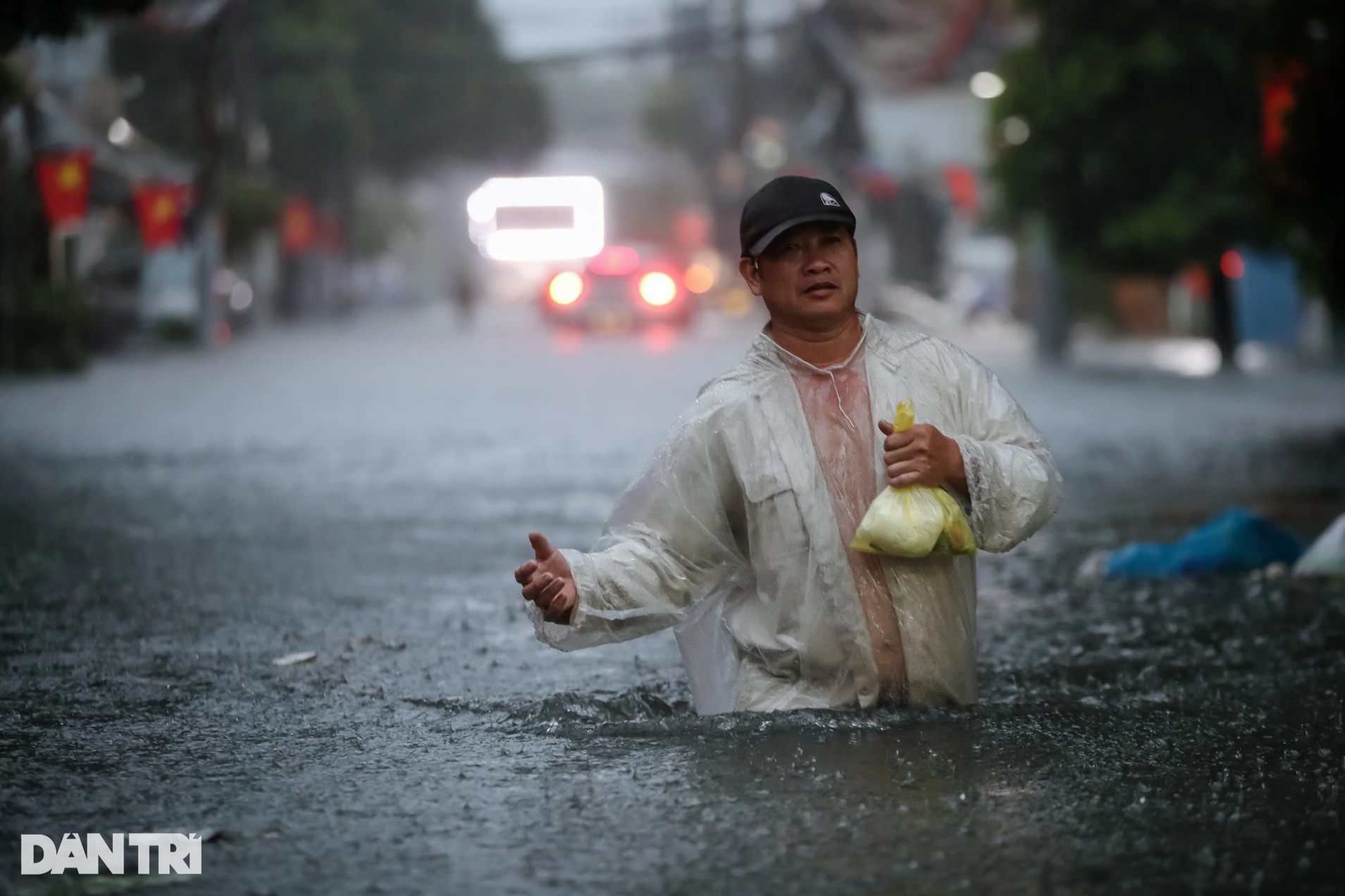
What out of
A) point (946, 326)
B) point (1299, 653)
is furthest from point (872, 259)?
point (1299, 653)

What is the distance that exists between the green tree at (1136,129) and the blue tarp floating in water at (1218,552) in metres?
16.7

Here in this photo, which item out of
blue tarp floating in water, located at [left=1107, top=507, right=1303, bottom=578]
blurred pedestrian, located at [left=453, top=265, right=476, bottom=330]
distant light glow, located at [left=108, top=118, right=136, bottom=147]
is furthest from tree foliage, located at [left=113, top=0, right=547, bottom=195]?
blue tarp floating in water, located at [left=1107, top=507, right=1303, bottom=578]

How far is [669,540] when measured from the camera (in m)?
4.94

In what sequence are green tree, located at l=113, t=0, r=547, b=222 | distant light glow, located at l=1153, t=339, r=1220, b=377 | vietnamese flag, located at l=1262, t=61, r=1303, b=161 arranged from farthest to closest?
1. green tree, located at l=113, t=0, r=547, b=222
2. distant light glow, located at l=1153, t=339, r=1220, b=377
3. vietnamese flag, located at l=1262, t=61, r=1303, b=161

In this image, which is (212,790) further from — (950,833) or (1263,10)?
(1263,10)

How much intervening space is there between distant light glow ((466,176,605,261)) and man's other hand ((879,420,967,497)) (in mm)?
56053

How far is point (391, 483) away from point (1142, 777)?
8598mm

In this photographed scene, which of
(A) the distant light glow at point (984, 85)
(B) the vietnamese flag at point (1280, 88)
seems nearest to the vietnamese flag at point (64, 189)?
(B) the vietnamese flag at point (1280, 88)

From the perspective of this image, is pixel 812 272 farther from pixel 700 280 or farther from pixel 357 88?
pixel 700 280

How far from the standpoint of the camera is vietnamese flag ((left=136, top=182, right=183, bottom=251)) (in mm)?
33500

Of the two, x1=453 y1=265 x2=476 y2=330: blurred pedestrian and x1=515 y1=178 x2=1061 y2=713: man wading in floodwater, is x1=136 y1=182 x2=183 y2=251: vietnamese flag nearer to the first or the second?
x1=453 y1=265 x2=476 y2=330: blurred pedestrian

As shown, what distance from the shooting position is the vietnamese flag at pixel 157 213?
33.5m

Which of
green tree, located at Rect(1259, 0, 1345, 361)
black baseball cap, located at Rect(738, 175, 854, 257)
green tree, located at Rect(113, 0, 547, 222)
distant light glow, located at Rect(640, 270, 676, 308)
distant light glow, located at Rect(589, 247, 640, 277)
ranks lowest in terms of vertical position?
black baseball cap, located at Rect(738, 175, 854, 257)

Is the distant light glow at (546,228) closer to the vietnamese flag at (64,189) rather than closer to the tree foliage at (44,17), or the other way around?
the vietnamese flag at (64,189)
